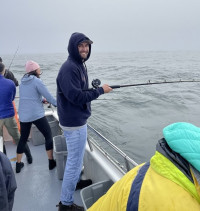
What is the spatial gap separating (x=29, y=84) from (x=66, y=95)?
1039 mm

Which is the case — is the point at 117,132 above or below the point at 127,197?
below

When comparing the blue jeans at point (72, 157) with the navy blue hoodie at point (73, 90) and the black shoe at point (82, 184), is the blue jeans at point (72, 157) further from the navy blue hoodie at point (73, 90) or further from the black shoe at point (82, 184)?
the black shoe at point (82, 184)

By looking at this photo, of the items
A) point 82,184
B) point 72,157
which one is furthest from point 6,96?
point 82,184

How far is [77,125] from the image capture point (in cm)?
197

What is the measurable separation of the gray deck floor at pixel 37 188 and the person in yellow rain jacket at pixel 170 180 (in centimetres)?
194

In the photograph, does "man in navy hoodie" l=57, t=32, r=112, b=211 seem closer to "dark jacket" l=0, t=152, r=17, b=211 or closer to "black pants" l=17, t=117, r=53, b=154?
"dark jacket" l=0, t=152, r=17, b=211

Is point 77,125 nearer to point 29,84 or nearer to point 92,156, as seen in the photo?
point 92,156

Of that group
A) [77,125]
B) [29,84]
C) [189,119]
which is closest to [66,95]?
[77,125]

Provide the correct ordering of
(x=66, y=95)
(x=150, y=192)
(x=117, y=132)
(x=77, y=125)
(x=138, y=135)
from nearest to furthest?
(x=150, y=192)
(x=66, y=95)
(x=77, y=125)
(x=138, y=135)
(x=117, y=132)

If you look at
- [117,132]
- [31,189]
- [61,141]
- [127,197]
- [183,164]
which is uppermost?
[183,164]

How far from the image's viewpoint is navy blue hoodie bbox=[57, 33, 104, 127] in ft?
5.88

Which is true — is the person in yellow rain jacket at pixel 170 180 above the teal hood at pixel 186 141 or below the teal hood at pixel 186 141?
below

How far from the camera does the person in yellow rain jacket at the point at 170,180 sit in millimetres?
700

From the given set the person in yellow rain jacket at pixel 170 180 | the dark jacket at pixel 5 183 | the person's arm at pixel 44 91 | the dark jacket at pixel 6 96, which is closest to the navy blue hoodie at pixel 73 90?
the person's arm at pixel 44 91
